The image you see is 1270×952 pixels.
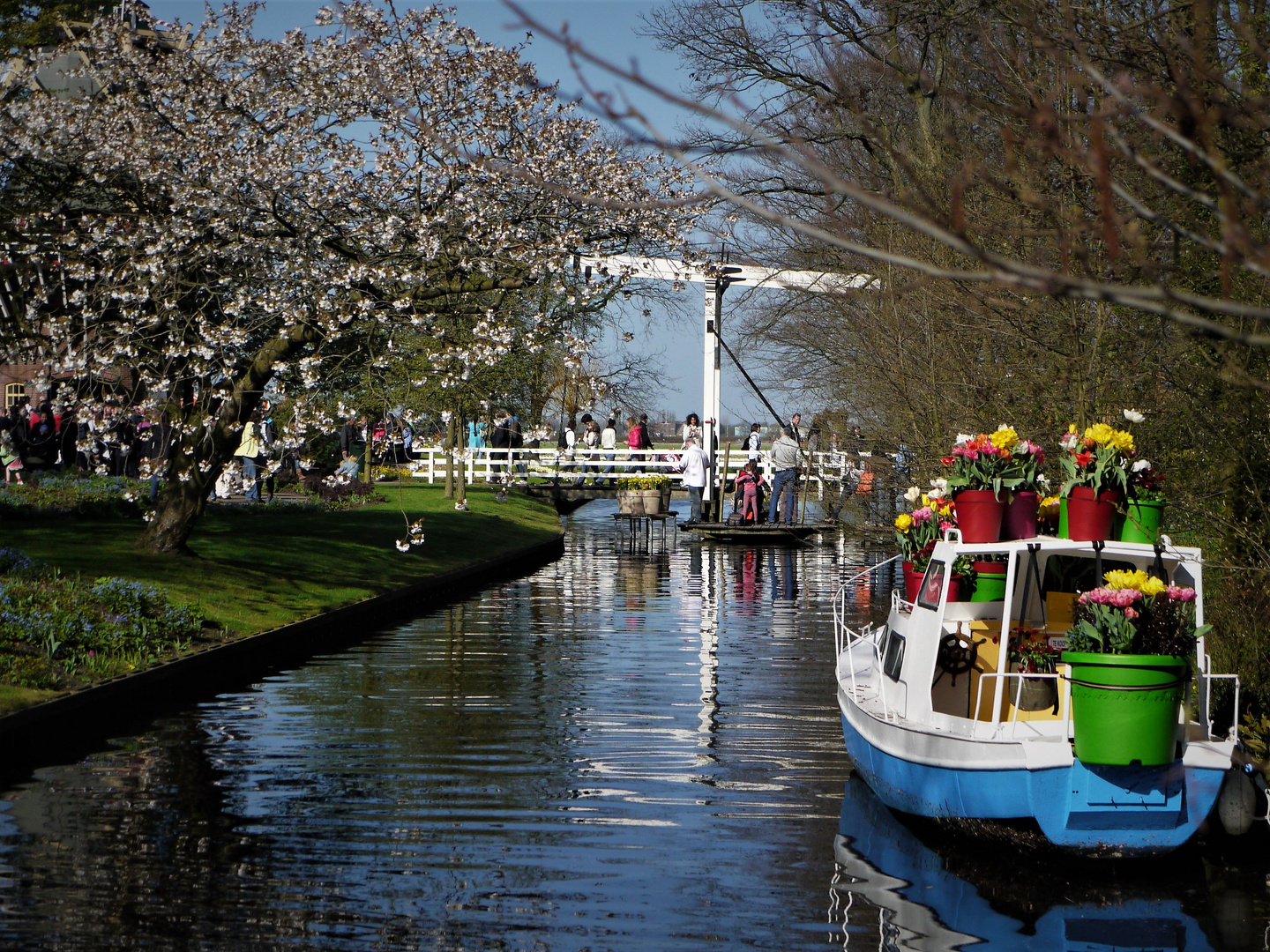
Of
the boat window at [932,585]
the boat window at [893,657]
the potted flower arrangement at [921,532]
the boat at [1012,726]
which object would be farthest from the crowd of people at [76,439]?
the boat window at [932,585]

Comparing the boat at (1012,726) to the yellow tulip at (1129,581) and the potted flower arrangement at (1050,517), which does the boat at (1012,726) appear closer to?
the potted flower arrangement at (1050,517)

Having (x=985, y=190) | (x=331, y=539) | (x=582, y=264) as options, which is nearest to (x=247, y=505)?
(x=331, y=539)

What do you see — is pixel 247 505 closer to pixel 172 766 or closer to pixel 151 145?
pixel 151 145

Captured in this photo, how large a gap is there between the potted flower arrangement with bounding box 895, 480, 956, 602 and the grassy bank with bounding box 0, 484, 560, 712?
22.0 feet

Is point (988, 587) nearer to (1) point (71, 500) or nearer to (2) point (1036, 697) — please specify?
(2) point (1036, 697)

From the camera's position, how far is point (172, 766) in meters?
10.2

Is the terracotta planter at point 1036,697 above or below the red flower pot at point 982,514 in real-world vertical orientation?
below

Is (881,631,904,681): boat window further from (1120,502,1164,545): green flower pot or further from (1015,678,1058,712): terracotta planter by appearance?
(1120,502,1164,545): green flower pot

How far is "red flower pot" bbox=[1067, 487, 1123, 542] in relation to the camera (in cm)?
888

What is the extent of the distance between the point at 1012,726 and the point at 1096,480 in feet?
5.24

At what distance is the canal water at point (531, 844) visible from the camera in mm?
7027

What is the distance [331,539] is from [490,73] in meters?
7.99

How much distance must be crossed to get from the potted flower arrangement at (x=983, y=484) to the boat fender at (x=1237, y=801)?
2.02 m

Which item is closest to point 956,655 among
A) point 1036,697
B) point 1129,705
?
point 1036,697
